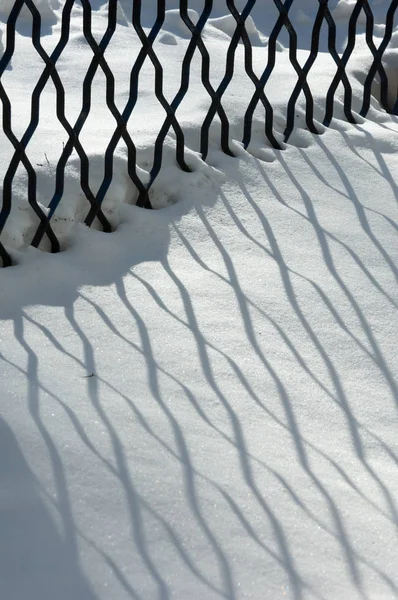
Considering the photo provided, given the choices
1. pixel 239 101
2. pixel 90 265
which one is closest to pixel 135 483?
pixel 90 265

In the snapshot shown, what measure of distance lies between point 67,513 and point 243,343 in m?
0.65

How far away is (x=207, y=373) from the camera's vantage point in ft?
6.07

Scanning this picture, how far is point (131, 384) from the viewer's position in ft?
5.89

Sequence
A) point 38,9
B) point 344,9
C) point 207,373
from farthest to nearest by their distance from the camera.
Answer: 1. point 344,9
2. point 38,9
3. point 207,373

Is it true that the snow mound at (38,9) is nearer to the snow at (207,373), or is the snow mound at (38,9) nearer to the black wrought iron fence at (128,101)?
the snow at (207,373)

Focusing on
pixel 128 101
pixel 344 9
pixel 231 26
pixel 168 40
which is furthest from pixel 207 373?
pixel 344 9

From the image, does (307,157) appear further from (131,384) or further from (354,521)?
(354,521)

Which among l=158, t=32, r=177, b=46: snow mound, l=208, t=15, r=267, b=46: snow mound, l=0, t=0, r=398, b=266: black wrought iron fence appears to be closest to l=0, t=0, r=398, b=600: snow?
l=0, t=0, r=398, b=266: black wrought iron fence

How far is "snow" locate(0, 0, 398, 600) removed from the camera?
143cm

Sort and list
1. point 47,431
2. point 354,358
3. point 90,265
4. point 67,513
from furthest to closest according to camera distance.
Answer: point 90,265
point 354,358
point 47,431
point 67,513

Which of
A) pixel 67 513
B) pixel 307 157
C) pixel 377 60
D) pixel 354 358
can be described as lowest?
pixel 67 513

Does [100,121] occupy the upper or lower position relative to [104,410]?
upper

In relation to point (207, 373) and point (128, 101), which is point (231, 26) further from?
point (207, 373)

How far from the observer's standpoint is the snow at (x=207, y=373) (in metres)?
1.43
